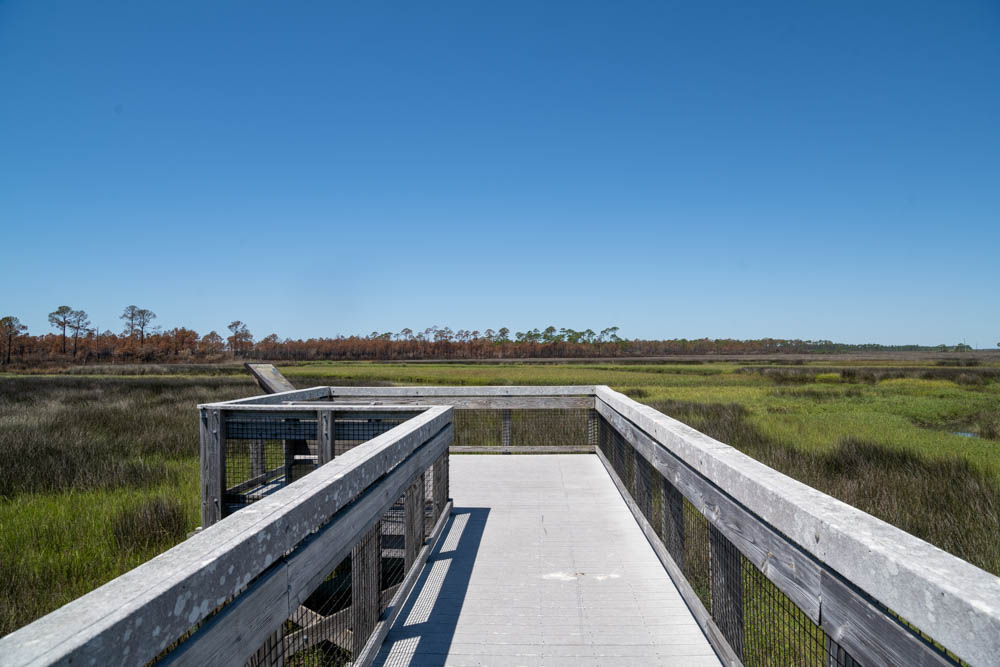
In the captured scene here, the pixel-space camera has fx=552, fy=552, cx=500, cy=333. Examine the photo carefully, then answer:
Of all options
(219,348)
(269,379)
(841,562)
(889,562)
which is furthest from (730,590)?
(219,348)

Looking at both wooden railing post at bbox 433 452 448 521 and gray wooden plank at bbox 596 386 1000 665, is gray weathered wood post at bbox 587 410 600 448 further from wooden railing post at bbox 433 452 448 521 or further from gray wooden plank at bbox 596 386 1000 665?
gray wooden plank at bbox 596 386 1000 665

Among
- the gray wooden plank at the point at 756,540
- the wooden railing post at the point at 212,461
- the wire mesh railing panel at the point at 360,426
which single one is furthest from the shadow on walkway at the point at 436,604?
the wooden railing post at the point at 212,461

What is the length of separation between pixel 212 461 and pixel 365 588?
2673 millimetres

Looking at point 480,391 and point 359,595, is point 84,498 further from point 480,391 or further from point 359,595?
point 359,595

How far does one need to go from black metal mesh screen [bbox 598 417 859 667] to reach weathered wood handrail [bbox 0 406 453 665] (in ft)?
5.05

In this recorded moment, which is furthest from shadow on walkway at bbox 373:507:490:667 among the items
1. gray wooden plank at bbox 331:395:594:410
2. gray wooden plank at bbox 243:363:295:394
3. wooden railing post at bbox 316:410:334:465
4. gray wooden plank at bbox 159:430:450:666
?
gray wooden plank at bbox 243:363:295:394

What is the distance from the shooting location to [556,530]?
173 inches

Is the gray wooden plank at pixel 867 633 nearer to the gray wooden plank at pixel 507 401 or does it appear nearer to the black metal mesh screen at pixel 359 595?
the black metal mesh screen at pixel 359 595

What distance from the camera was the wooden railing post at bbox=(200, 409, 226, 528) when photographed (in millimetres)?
4539

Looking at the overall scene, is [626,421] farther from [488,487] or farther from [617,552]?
[488,487]

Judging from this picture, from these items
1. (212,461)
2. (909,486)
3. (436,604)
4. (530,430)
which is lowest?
(909,486)

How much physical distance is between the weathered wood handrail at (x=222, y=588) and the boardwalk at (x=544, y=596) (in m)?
0.96

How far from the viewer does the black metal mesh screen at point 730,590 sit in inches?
91.7

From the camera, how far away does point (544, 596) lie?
3238 millimetres
